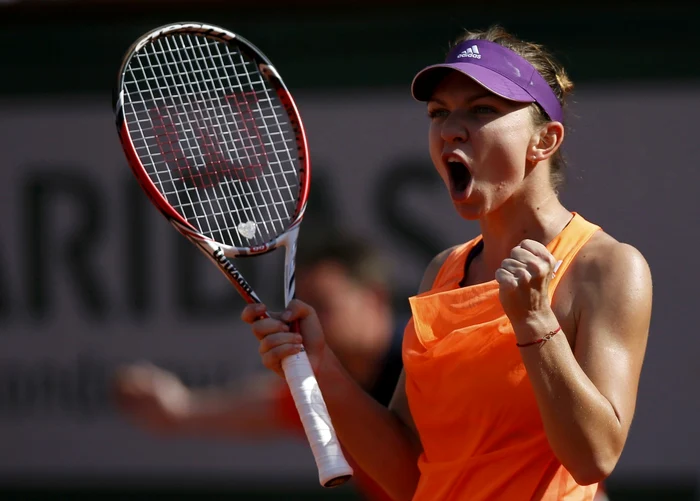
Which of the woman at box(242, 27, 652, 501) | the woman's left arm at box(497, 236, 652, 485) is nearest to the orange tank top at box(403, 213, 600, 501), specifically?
the woman at box(242, 27, 652, 501)

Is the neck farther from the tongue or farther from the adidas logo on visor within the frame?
the adidas logo on visor

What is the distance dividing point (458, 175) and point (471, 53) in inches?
9.8

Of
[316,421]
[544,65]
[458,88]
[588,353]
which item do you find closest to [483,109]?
[458,88]

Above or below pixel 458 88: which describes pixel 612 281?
below

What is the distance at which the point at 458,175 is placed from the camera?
224 centimetres

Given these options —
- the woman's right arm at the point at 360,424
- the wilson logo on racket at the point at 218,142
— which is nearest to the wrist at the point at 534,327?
the woman's right arm at the point at 360,424

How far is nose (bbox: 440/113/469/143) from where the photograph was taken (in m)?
2.20

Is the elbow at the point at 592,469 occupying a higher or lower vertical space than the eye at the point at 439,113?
lower

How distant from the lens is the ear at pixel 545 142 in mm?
2236

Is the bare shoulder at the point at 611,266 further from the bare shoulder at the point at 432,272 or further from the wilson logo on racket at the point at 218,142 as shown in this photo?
the wilson logo on racket at the point at 218,142

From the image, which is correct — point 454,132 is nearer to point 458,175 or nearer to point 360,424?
point 458,175

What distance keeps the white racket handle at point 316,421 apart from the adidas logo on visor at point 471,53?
0.69 meters

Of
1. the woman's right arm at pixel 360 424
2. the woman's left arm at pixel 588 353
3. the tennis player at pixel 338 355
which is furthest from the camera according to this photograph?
the tennis player at pixel 338 355

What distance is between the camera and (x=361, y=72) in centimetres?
538
